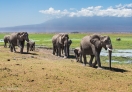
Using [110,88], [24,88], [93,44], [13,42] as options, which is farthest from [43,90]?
[13,42]

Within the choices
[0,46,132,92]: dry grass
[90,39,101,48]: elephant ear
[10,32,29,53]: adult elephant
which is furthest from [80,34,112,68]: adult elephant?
[10,32,29,53]: adult elephant

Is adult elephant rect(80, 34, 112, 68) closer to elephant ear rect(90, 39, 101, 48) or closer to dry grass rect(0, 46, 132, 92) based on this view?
elephant ear rect(90, 39, 101, 48)

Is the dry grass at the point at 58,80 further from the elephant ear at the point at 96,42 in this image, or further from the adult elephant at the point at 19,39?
the adult elephant at the point at 19,39

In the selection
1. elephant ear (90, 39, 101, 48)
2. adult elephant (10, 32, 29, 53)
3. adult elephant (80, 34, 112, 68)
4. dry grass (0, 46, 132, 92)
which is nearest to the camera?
dry grass (0, 46, 132, 92)

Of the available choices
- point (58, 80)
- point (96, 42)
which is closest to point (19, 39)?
point (96, 42)

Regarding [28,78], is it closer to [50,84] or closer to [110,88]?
[50,84]

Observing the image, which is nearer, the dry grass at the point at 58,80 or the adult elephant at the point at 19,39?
the dry grass at the point at 58,80

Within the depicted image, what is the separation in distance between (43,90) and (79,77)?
4.27 m

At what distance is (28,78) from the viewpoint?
17641mm

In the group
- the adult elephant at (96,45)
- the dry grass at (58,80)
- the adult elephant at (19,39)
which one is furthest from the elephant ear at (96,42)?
the adult elephant at (19,39)

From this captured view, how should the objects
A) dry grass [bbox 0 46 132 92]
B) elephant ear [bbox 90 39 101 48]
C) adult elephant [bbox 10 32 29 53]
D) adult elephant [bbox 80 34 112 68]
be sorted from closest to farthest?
dry grass [bbox 0 46 132 92]
adult elephant [bbox 80 34 112 68]
elephant ear [bbox 90 39 101 48]
adult elephant [bbox 10 32 29 53]

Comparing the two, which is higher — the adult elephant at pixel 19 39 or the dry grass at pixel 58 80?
the adult elephant at pixel 19 39

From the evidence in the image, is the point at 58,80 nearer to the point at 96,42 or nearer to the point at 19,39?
the point at 96,42

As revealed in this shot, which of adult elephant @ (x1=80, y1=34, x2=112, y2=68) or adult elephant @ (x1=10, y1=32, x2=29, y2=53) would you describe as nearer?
adult elephant @ (x1=80, y1=34, x2=112, y2=68)
